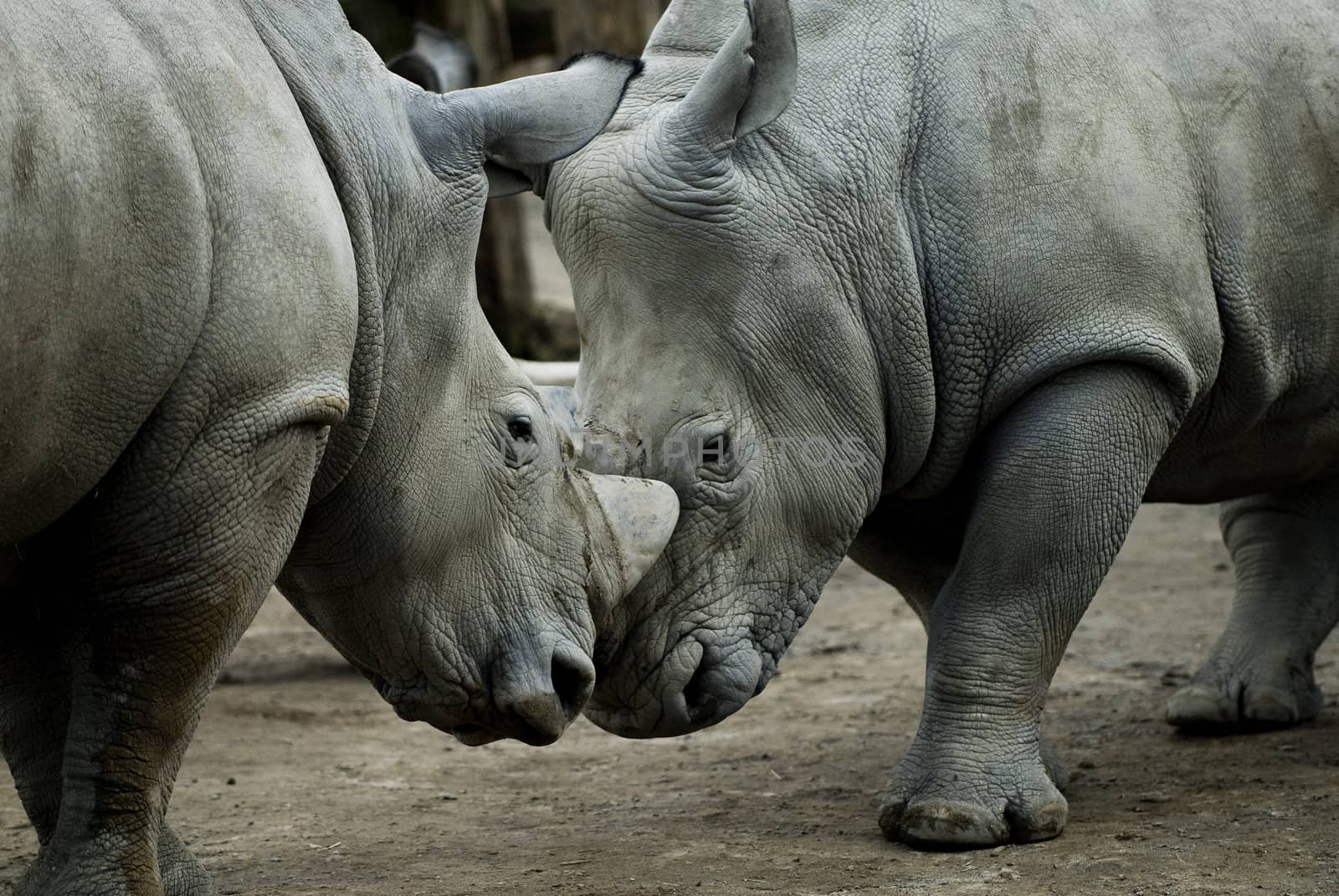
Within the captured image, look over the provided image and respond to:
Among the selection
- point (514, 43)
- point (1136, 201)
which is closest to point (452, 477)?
point (1136, 201)

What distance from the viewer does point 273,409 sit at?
304 centimetres

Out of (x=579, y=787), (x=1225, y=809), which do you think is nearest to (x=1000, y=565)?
(x=1225, y=809)

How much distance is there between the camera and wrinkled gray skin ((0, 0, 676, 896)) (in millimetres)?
2820

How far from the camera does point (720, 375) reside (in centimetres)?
438

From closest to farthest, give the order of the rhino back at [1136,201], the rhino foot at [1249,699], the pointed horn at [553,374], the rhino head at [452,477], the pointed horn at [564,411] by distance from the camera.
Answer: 1. the rhino head at [452,477]
2. the pointed horn at [564,411]
3. the rhino back at [1136,201]
4. the rhino foot at [1249,699]
5. the pointed horn at [553,374]

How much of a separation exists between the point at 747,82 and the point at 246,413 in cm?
172

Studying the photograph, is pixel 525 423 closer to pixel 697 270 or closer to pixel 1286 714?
pixel 697 270

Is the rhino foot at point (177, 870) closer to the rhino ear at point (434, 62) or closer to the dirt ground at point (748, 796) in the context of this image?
the dirt ground at point (748, 796)

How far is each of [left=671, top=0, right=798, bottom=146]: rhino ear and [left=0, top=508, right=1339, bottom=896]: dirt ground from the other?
1667 millimetres

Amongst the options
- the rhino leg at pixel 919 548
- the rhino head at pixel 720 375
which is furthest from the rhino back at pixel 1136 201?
the rhino leg at pixel 919 548

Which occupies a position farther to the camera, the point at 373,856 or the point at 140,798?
the point at 373,856

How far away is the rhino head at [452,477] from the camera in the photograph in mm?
3553

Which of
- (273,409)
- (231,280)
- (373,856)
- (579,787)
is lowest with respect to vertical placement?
(579,787)

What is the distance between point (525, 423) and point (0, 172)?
1347 mm
